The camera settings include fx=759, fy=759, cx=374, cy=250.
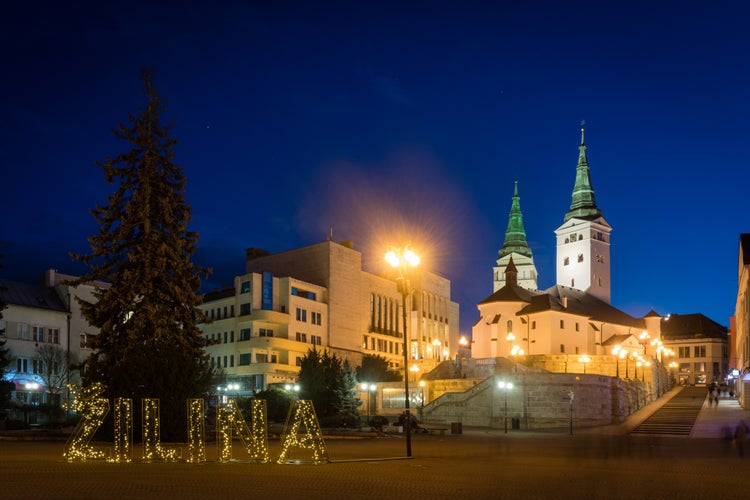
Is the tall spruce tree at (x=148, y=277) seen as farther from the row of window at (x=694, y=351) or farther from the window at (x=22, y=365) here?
the row of window at (x=694, y=351)

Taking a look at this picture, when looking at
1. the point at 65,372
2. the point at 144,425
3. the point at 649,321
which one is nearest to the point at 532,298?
the point at 649,321

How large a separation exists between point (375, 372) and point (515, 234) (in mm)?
79849

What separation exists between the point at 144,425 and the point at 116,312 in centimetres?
1091

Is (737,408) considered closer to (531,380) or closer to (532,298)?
(531,380)

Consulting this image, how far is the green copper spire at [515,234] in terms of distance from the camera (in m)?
157

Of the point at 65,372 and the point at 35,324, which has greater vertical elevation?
the point at 35,324

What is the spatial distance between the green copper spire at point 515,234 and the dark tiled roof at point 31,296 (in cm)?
10260

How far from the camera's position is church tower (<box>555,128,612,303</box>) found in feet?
400

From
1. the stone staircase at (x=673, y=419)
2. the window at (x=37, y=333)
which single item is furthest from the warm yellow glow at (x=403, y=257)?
the window at (x=37, y=333)

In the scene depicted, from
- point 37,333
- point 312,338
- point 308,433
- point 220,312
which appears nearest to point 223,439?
point 308,433

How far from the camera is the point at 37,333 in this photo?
68.5 m

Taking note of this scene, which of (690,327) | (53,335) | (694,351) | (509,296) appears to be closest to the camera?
(53,335)

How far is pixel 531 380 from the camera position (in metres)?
53.9

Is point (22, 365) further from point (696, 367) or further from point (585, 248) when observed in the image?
point (696, 367)
